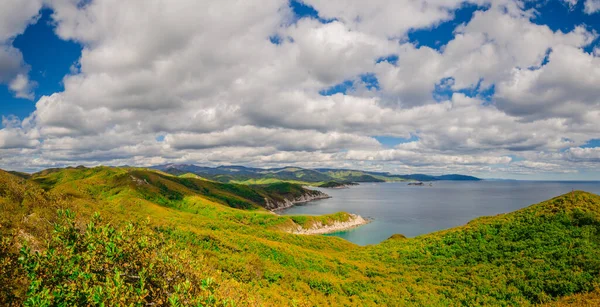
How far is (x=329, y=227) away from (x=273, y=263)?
105149 mm

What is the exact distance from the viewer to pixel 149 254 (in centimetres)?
1516

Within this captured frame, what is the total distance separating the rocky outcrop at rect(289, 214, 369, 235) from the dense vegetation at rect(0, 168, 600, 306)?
6013 centimetres

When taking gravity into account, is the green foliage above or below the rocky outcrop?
above

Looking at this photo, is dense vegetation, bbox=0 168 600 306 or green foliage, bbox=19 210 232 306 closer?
green foliage, bbox=19 210 232 306

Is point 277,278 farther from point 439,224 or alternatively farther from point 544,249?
point 439,224

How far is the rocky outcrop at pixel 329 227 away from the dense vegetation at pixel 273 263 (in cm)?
6013

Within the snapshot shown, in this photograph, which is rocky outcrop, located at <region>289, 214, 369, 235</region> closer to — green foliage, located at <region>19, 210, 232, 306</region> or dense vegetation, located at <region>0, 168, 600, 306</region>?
dense vegetation, located at <region>0, 168, 600, 306</region>

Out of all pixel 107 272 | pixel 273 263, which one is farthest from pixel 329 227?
pixel 107 272

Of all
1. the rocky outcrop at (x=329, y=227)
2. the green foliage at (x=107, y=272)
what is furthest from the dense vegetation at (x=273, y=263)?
the rocky outcrop at (x=329, y=227)

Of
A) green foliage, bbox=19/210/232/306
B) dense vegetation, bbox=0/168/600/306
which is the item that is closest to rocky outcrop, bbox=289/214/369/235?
dense vegetation, bbox=0/168/600/306

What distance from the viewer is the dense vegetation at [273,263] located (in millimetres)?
12516

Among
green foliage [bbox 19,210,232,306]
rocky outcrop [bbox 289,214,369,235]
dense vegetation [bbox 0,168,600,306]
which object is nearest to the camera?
green foliage [bbox 19,210,232,306]

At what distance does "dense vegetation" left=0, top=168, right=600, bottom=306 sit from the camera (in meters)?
12.5

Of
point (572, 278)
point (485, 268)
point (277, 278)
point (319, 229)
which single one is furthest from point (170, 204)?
point (572, 278)
